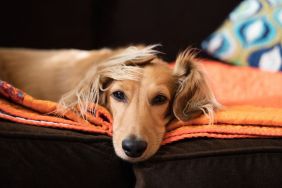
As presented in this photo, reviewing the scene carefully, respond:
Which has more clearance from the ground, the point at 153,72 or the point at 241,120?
the point at 153,72

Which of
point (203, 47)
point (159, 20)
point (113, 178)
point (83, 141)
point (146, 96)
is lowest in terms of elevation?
point (113, 178)

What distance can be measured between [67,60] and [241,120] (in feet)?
3.46

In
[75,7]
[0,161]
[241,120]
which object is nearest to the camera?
[0,161]

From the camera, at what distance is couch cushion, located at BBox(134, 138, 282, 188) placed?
1200 millimetres

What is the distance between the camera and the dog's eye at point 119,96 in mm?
1472

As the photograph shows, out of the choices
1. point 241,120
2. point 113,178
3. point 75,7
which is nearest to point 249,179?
point 241,120

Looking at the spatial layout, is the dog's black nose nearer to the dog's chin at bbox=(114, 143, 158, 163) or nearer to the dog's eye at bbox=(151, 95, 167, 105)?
the dog's chin at bbox=(114, 143, 158, 163)

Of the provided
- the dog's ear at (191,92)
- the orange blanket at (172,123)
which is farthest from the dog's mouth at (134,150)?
the dog's ear at (191,92)

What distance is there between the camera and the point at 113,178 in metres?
1.28

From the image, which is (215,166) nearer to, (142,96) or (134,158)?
(134,158)

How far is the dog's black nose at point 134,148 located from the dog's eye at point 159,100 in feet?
0.84

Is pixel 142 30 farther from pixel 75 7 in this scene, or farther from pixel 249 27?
pixel 249 27

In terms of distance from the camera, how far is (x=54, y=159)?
122 cm

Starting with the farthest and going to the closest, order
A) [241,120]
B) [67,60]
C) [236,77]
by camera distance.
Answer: [236,77] < [67,60] < [241,120]
